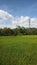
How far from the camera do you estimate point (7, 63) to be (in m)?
14.2

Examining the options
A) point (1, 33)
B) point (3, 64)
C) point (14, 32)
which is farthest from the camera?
point (14, 32)

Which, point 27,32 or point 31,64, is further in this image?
point 27,32

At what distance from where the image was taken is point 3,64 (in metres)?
13.7

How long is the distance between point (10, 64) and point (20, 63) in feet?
3.21

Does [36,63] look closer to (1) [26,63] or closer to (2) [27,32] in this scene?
(1) [26,63]

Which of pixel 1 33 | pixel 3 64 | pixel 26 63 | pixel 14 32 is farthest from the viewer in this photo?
pixel 14 32

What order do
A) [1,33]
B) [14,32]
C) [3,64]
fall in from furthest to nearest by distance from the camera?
[14,32]
[1,33]
[3,64]

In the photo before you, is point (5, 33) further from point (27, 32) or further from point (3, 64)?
point (3, 64)

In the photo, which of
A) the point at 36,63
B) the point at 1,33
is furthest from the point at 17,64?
the point at 1,33

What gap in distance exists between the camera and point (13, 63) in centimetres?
1442

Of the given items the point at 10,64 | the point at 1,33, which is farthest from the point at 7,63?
the point at 1,33

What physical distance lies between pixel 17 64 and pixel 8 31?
74.5 metres

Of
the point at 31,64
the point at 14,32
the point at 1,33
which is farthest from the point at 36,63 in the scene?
the point at 14,32

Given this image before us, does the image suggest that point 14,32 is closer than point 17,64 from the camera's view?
No
